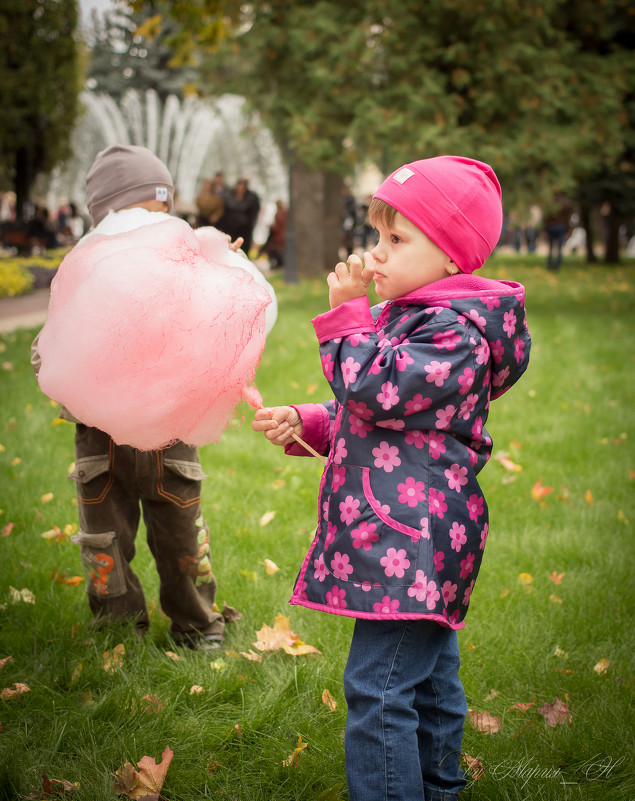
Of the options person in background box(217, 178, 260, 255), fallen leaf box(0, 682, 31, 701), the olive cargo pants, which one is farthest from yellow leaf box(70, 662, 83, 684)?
person in background box(217, 178, 260, 255)

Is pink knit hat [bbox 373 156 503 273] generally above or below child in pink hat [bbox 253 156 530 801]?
above

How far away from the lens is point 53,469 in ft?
15.2

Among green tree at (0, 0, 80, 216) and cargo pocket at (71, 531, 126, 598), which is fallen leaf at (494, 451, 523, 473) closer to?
cargo pocket at (71, 531, 126, 598)

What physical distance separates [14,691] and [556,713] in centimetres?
178

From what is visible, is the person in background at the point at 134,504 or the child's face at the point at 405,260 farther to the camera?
the person in background at the point at 134,504

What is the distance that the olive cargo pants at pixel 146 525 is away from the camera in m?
2.66

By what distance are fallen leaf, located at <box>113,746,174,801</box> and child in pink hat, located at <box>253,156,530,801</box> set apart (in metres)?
0.60

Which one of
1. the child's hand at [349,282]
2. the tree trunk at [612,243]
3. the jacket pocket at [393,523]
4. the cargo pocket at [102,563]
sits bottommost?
the tree trunk at [612,243]

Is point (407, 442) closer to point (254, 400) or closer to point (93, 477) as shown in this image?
point (254, 400)

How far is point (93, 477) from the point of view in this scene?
264cm

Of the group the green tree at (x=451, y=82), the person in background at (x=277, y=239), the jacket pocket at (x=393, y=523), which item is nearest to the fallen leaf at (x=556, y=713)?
the jacket pocket at (x=393, y=523)

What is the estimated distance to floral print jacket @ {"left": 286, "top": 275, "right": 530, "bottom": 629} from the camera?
1.80m

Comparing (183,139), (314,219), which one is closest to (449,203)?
(314,219)

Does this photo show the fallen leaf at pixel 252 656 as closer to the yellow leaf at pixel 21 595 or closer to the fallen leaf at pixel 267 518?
the yellow leaf at pixel 21 595
